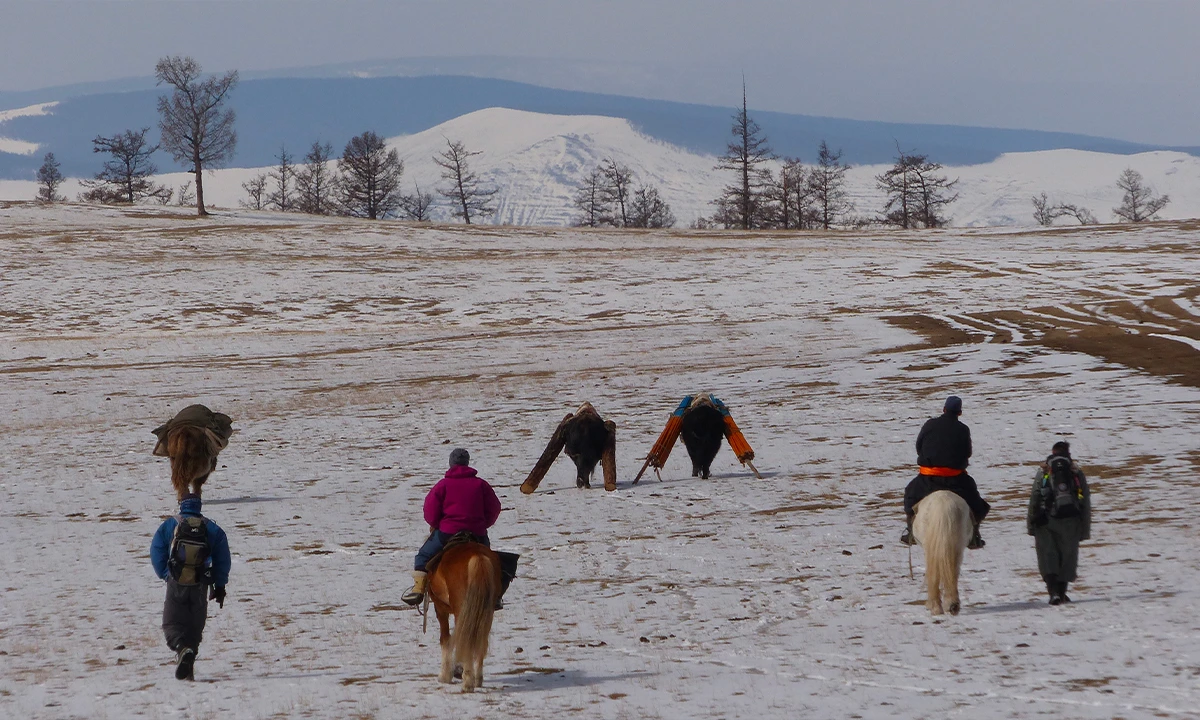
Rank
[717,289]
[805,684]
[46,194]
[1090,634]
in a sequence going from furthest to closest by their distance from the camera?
[46,194] → [717,289] → [1090,634] → [805,684]

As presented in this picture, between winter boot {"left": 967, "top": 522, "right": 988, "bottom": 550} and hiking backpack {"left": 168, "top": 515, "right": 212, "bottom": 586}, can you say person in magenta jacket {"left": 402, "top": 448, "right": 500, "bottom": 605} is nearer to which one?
hiking backpack {"left": 168, "top": 515, "right": 212, "bottom": 586}

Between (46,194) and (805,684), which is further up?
(46,194)

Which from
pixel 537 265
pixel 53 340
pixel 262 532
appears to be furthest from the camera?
pixel 537 265

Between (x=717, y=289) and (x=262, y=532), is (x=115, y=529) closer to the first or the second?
(x=262, y=532)

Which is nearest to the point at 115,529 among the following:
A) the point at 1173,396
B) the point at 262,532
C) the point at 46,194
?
the point at 262,532

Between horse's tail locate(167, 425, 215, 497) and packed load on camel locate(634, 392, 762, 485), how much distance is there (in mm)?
7516

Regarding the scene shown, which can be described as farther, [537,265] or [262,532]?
[537,265]

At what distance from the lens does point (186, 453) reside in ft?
57.2

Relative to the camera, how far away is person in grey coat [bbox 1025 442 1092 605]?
1242 cm

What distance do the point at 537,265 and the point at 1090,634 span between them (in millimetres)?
57891

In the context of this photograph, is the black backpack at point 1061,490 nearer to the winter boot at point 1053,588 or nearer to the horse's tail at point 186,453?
the winter boot at point 1053,588

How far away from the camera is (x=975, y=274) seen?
6050cm

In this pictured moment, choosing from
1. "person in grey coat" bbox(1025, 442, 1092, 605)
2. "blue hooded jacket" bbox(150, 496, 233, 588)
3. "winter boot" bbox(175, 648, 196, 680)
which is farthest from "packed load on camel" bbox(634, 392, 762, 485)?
"winter boot" bbox(175, 648, 196, 680)

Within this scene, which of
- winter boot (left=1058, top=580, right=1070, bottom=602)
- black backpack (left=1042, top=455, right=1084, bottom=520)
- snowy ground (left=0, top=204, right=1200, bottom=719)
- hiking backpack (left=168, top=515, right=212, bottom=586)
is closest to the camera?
snowy ground (left=0, top=204, right=1200, bottom=719)
